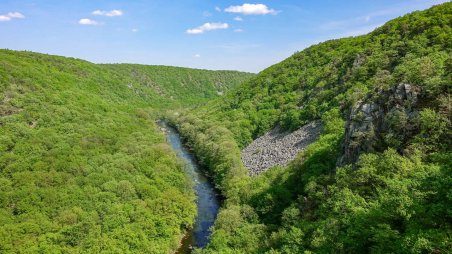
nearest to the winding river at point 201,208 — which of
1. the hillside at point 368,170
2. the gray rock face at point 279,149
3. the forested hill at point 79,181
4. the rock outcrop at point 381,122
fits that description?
the forested hill at point 79,181

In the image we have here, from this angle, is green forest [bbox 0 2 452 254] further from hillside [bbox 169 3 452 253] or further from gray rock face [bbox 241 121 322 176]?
gray rock face [bbox 241 121 322 176]

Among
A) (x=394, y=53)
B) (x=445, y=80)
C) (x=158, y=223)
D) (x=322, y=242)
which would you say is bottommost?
(x=158, y=223)

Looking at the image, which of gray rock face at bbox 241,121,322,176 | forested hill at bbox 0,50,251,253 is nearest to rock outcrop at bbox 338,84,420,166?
gray rock face at bbox 241,121,322,176

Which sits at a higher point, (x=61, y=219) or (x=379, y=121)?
(x=379, y=121)

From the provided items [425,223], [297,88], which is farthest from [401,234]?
[297,88]

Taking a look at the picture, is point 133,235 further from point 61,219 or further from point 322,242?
point 322,242

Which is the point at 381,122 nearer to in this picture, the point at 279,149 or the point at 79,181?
the point at 279,149
